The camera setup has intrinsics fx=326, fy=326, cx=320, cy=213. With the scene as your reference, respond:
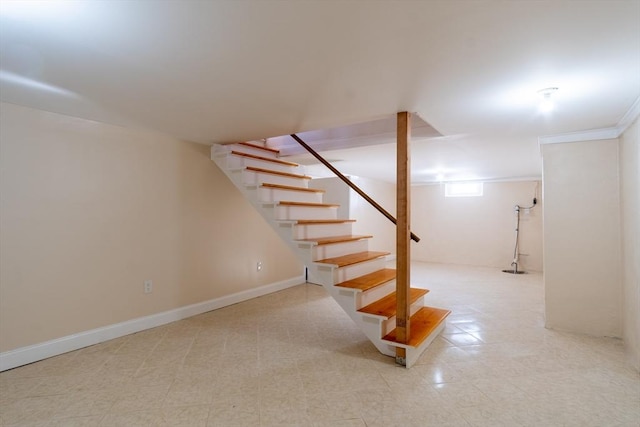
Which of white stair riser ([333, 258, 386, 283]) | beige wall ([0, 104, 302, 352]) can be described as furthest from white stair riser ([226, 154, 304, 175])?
white stair riser ([333, 258, 386, 283])

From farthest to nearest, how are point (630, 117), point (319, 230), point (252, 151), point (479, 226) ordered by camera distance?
point (479, 226) < point (252, 151) < point (319, 230) < point (630, 117)

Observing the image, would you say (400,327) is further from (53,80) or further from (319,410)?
(53,80)

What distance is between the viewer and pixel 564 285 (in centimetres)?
319

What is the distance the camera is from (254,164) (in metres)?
3.76

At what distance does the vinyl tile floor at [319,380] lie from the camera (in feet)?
6.00

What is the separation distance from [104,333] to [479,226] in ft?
22.7

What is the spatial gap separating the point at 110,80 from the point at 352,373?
244cm

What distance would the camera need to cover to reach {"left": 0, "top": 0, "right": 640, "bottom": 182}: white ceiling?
126 centimetres

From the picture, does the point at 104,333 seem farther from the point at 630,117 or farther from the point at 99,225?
the point at 630,117

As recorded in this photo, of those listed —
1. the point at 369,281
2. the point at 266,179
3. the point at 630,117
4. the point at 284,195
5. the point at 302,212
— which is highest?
the point at 630,117

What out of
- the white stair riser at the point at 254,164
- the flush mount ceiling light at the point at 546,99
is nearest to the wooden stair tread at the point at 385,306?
the flush mount ceiling light at the point at 546,99

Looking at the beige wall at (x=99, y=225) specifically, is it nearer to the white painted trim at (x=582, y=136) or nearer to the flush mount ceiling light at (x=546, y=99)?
the flush mount ceiling light at (x=546, y=99)

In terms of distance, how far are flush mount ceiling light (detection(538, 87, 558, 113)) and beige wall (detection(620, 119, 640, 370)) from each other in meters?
0.64

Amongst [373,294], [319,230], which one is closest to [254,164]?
[319,230]
